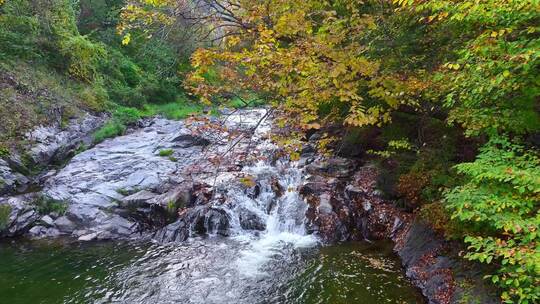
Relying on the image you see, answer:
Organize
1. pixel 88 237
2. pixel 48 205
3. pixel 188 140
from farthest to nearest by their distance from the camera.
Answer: pixel 188 140, pixel 48 205, pixel 88 237

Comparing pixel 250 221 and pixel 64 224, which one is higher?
pixel 250 221

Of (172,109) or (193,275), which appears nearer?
(193,275)

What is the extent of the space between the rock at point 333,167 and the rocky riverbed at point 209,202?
32 mm

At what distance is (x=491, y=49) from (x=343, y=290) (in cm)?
494

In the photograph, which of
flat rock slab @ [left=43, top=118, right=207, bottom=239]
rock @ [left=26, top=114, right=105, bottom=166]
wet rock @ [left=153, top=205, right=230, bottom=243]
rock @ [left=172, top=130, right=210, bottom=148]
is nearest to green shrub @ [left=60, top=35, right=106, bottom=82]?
rock @ [left=26, top=114, right=105, bottom=166]

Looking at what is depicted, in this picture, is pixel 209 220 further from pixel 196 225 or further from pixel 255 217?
pixel 255 217

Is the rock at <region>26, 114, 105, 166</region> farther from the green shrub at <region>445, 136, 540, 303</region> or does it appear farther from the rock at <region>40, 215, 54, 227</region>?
the green shrub at <region>445, 136, 540, 303</region>

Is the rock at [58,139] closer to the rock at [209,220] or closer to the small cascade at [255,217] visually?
the small cascade at [255,217]

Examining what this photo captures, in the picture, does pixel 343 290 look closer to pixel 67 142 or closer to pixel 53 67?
pixel 67 142

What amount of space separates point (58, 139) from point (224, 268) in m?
9.94

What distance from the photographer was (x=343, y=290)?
7543 millimetres

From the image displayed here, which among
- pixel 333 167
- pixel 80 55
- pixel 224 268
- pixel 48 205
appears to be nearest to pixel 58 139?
pixel 48 205

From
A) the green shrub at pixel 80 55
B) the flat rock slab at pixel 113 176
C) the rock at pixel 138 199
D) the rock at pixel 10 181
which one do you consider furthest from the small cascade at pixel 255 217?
the green shrub at pixel 80 55

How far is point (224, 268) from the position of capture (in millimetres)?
8836
